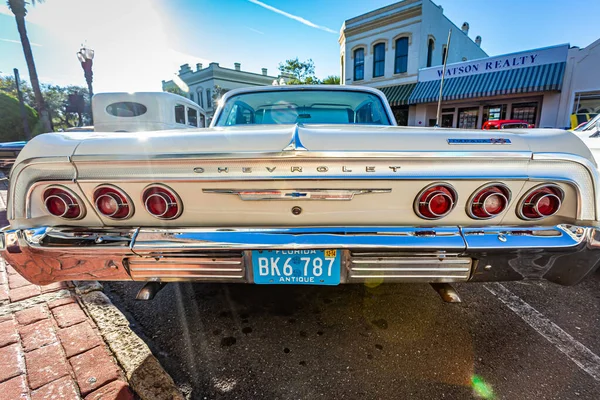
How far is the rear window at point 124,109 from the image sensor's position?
333 inches

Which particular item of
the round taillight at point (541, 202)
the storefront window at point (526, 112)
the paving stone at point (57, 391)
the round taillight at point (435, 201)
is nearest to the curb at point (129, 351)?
the paving stone at point (57, 391)

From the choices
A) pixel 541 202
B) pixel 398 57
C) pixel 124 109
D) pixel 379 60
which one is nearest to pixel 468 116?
pixel 398 57

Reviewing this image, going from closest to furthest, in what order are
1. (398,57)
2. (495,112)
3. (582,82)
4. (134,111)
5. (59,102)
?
(134,111)
(582,82)
(495,112)
(398,57)
(59,102)

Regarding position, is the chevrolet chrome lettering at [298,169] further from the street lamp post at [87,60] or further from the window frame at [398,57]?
→ the window frame at [398,57]

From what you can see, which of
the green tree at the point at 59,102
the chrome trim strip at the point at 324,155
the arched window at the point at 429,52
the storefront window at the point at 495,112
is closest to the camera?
the chrome trim strip at the point at 324,155

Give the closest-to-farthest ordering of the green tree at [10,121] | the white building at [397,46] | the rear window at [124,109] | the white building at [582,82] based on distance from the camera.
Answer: the rear window at [124,109], the white building at [582,82], the white building at [397,46], the green tree at [10,121]

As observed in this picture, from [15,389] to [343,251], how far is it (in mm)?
1825

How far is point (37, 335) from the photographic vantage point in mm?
1952

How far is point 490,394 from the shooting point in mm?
1562

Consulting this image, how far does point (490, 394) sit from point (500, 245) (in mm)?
803

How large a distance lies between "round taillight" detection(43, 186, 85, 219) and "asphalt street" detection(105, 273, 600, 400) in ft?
3.19

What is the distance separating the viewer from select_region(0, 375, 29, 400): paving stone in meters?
1.50

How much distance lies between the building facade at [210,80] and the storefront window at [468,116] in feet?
62.2

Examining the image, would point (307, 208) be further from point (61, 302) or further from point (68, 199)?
point (61, 302)
